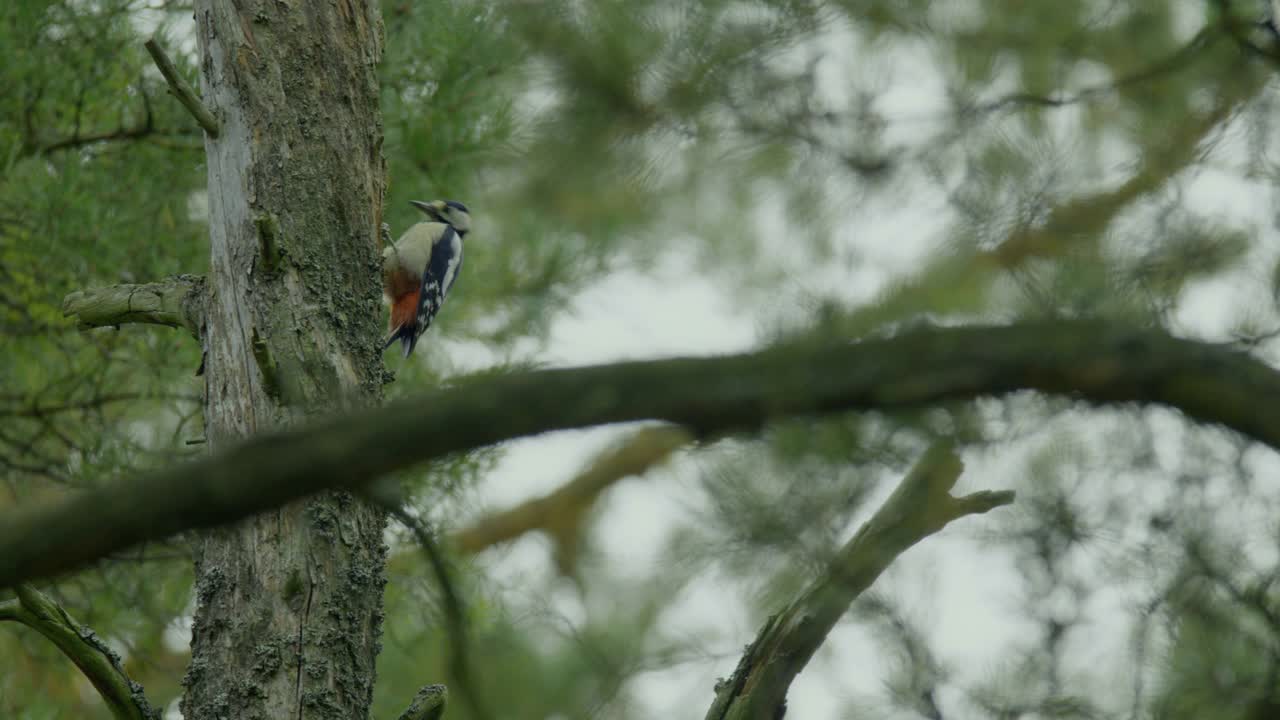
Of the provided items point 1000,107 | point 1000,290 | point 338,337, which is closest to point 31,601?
point 338,337

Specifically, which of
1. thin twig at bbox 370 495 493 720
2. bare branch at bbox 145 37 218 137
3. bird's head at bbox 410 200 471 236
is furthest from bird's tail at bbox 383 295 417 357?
thin twig at bbox 370 495 493 720

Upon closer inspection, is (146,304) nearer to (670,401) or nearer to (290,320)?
(290,320)

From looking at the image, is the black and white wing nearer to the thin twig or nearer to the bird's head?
the bird's head

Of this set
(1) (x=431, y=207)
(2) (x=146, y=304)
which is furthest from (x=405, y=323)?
(2) (x=146, y=304)

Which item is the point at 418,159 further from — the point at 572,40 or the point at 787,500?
the point at 787,500

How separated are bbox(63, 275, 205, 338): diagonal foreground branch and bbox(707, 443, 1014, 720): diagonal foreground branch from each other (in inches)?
42.4

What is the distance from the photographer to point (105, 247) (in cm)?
340

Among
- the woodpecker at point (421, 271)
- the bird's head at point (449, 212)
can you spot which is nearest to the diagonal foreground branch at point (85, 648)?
the bird's head at point (449, 212)

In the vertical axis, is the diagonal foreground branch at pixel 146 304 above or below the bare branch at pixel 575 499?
below

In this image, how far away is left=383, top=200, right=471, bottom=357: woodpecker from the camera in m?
4.43

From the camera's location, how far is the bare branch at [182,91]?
209cm

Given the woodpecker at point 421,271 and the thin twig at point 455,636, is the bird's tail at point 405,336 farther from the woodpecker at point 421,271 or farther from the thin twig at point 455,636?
the thin twig at point 455,636

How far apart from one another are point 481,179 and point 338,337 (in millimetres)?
1924

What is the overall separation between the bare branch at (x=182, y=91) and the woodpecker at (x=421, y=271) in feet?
6.59
